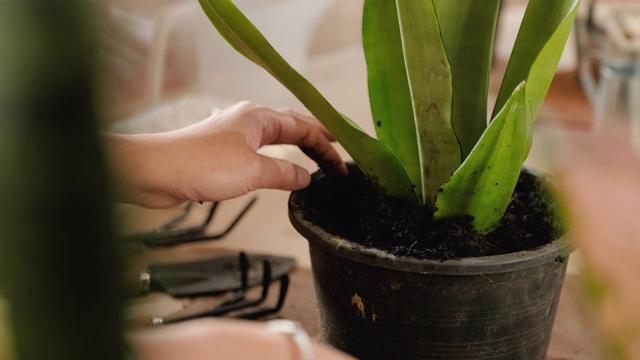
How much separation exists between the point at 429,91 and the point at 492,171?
3.3 inches

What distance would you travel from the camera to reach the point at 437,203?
22.4 inches

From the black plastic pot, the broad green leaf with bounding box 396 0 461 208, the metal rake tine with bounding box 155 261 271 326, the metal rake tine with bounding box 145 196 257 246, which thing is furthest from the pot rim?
the metal rake tine with bounding box 145 196 257 246

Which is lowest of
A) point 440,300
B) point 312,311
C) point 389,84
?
point 312,311

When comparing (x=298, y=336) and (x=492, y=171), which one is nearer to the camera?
(x=298, y=336)

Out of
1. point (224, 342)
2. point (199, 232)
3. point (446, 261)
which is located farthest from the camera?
point (199, 232)

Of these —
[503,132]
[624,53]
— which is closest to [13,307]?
[503,132]

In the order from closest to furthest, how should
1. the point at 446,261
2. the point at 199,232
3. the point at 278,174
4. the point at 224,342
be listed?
the point at 224,342, the point at 446,261, the point at 278,174, the point at 199,232

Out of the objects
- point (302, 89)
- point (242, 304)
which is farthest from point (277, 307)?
point (302, 89)

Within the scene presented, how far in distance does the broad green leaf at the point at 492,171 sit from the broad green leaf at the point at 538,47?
40 millimetres

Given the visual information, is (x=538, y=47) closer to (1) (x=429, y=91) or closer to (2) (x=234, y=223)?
(1) (x=429, y=91)

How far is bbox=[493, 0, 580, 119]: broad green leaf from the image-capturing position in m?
0.52

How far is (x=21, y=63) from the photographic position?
0.27 ft

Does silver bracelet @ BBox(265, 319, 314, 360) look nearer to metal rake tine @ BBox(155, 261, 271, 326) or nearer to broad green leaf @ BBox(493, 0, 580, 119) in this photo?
broad green leaf @ BBox(493, 0, 580, 119)

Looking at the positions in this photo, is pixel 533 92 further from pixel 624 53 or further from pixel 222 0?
pixel 624 53
